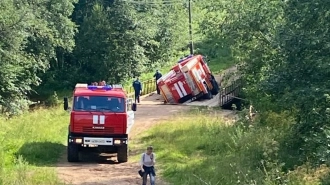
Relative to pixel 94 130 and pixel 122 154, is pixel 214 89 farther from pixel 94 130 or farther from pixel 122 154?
pixel 94 130

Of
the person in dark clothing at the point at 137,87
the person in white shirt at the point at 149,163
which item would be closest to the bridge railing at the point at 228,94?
the person in dark clothing at the point at 137,87

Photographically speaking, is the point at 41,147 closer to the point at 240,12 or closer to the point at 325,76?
the point at 240,12

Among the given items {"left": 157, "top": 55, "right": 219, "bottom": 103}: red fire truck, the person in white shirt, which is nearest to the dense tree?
{"left": 157, "top": 55, "right": 219, "bottom": 103}: red fire truck

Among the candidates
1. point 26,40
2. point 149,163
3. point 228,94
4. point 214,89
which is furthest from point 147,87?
point 149,163

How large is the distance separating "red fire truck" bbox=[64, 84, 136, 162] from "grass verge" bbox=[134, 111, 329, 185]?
1691 mm

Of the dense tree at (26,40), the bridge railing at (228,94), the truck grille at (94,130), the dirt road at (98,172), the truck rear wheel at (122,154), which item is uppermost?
the dense tree at (26,40)

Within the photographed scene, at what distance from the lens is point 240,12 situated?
78.3 ft

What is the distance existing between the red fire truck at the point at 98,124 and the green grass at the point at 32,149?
1.25 metres

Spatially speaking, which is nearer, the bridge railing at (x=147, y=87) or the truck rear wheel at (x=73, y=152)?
the truck rear wheel at (x=73, y=152)

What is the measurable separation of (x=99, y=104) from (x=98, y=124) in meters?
0.74

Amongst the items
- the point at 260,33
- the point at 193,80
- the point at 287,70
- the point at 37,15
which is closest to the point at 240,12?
the point at 260,33

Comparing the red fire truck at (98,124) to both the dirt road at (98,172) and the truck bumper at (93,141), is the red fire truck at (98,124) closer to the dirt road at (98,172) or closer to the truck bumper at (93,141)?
the truck bumper at (93,141)

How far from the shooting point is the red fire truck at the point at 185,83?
37.5 meters

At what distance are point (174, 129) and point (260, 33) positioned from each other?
613 centimetres
